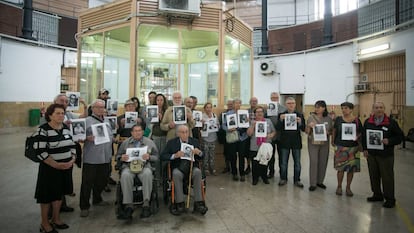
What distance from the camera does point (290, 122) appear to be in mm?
4723

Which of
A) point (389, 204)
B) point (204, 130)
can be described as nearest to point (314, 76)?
point (204, 130)

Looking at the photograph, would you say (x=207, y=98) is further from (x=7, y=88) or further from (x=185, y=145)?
(x=7, y=88)

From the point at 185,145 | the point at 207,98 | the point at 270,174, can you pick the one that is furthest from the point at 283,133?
the point at 207,98

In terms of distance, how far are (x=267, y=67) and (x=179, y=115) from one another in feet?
33.6

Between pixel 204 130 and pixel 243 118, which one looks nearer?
pixel 243 118

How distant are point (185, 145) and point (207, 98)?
3744mm

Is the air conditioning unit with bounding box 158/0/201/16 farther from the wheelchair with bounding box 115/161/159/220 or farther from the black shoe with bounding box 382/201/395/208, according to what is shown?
the black shoe with bounding box 382/201/395/208

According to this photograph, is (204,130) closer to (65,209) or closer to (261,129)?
(261,129)

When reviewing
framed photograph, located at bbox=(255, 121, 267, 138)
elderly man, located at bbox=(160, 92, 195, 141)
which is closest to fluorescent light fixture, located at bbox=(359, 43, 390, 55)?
framed photograph, located at bbox=(255, 121, 267, 138)

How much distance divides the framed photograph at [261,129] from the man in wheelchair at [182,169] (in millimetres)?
1437

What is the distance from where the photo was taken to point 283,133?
4801mm

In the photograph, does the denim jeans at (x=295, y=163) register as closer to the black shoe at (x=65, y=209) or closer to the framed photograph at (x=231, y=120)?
the framed photograph at (x=231, y=120)

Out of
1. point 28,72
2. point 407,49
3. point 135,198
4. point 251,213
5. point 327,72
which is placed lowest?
point 251,213

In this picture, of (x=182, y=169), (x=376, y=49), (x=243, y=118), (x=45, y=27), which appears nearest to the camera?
(x=182, y=169)
